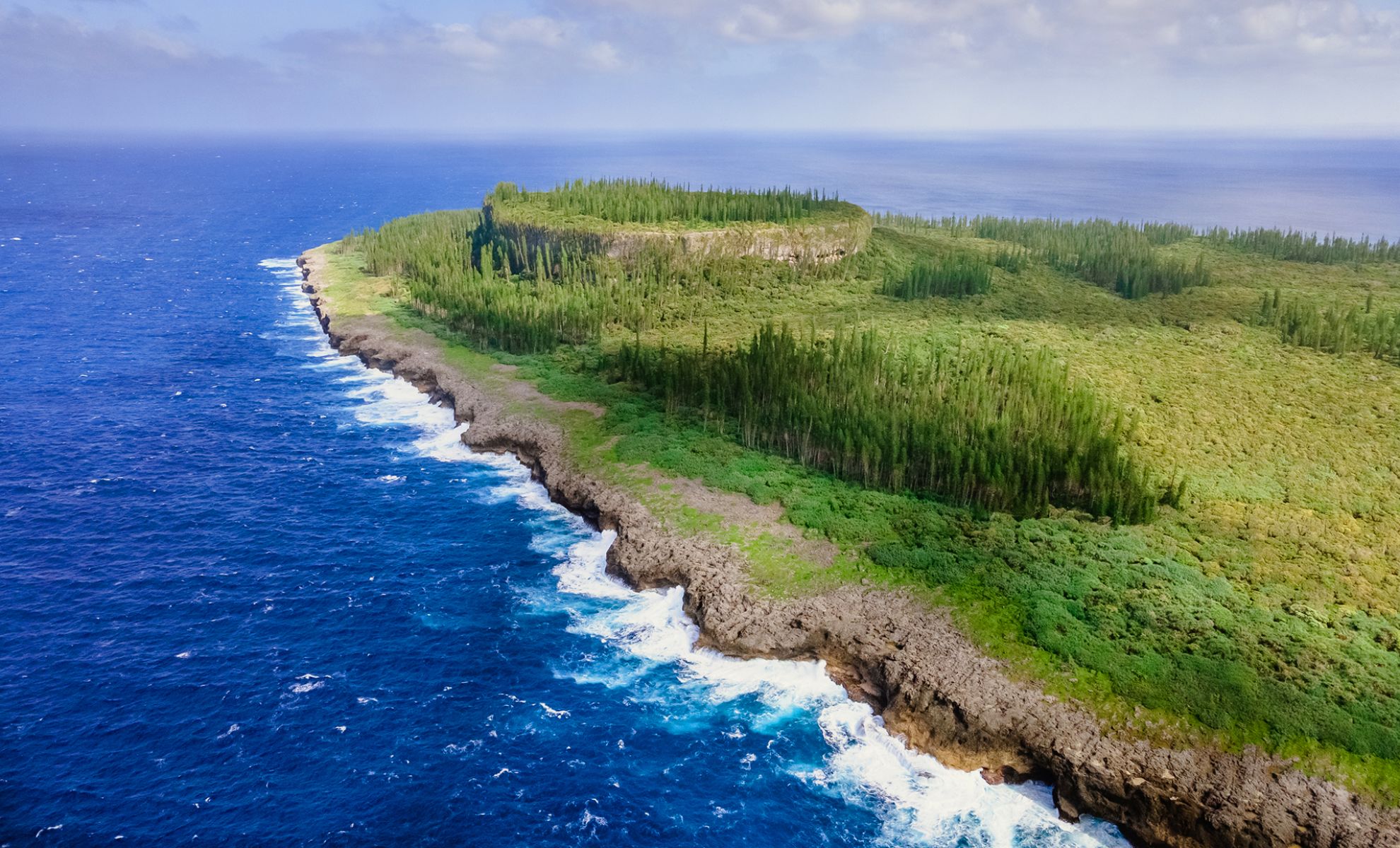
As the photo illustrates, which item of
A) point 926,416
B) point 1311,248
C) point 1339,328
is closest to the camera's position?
point 926,416

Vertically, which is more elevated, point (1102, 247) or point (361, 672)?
point (1102, 247)

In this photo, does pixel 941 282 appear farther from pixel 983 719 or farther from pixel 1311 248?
pixel 983 719

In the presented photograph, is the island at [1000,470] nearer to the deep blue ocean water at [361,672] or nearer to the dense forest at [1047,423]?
the dense forest at [1047,423]

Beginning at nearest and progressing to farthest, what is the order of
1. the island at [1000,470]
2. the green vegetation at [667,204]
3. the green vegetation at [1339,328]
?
the island at [1000,470] < the green vegetation at [1339,328] < the green vegetation at [667,204]

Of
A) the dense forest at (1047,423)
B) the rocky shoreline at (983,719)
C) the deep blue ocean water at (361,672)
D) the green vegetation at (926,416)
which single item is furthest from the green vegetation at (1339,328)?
the deep blue ocean water at (361,672)

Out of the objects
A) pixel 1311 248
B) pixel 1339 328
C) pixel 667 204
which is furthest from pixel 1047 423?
pixel 1311 248

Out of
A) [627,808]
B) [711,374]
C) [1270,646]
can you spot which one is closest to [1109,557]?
[1270,646]

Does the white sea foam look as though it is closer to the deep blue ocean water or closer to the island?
the deep blue ocean water
